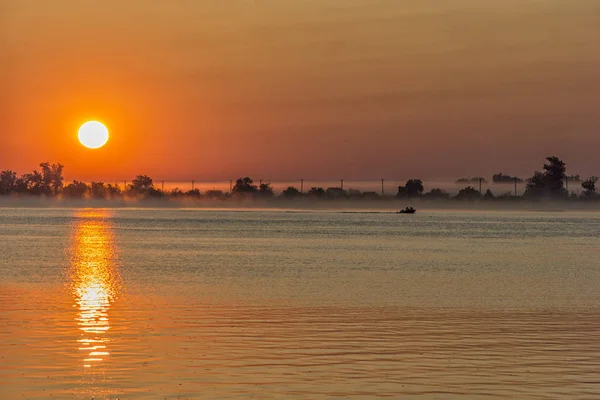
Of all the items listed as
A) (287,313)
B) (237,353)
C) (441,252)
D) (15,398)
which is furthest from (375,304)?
(441,252)

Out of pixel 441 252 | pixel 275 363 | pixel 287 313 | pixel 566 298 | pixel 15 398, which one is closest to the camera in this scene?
pixel 15 398

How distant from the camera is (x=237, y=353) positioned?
24.2m

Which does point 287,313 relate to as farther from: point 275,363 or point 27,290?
point 27,290

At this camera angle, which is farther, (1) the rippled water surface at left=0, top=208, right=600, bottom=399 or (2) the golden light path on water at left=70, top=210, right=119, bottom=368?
(2) the golden light path on water at left=70, top=210, right=119, bottom=368

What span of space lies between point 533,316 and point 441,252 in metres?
50.1

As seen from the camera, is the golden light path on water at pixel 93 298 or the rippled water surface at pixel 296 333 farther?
the golden light path on water at pixel 93 298

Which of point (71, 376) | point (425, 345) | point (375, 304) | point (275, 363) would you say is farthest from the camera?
point (375, 304)

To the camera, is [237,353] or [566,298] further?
[566,298]

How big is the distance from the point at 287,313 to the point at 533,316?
887cm

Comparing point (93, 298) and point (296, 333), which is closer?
point (296, 333)

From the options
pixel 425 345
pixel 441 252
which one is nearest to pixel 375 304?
pixel 425 345

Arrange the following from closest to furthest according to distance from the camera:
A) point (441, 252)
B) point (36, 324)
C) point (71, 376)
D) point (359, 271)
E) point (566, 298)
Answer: point (71, 376) → point (36, 324) → point (566, 298) → point (359, 271) → point (441, 252)

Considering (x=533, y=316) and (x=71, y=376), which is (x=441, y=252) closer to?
(x=533, y=316)

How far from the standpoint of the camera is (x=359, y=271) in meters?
58.8
